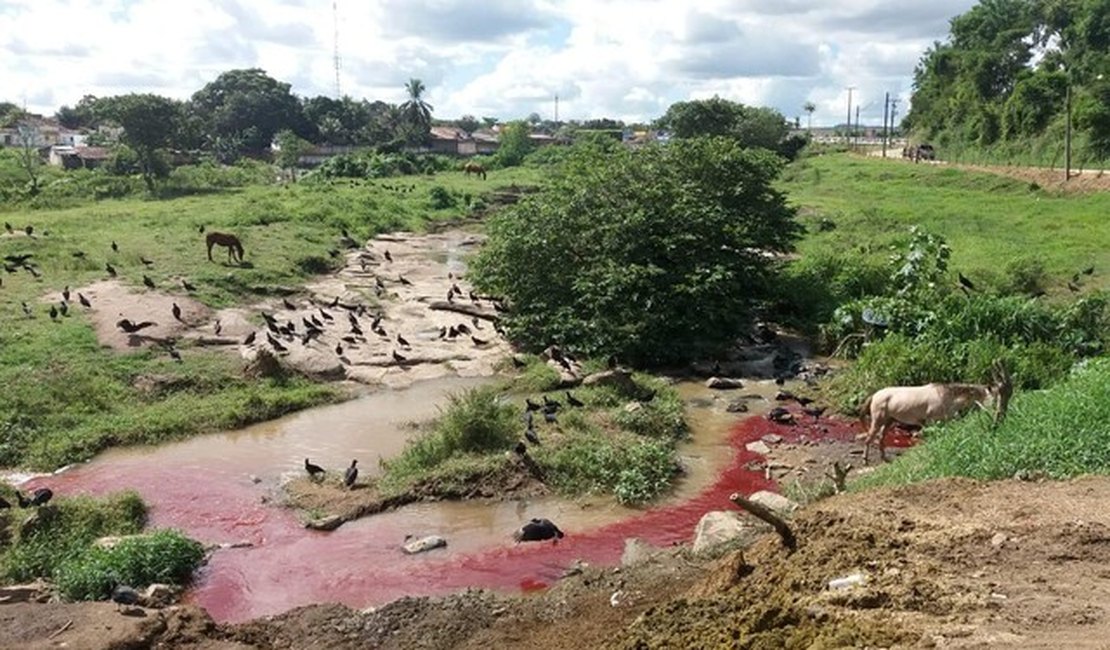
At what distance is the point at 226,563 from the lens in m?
13.3

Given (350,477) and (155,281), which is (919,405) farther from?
(155,281)

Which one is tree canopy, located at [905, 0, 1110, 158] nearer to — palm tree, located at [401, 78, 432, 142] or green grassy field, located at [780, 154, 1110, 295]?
green grassy field, located at [780, 154, 1110, 295]

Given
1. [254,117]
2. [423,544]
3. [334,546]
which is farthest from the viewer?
[254,117]

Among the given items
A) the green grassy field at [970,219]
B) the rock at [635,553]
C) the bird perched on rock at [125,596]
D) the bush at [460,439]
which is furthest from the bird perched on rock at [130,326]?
the green grassy field at [970,219]

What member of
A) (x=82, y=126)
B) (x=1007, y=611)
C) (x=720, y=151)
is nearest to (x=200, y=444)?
(x=1007, y=611)

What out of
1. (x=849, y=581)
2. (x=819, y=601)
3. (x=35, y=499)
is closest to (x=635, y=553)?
(x=849, y=581)

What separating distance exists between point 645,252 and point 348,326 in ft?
29.9

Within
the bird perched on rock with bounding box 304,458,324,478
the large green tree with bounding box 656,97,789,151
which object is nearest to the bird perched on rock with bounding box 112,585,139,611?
the bird perched on rock with bounding box 304,458,324,478

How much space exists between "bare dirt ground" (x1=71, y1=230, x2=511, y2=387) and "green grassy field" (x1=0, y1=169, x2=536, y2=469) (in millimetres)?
787

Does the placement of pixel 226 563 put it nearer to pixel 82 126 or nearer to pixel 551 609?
pixel 551 609

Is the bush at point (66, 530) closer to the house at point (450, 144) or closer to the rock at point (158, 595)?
the rock at point (158, 595)

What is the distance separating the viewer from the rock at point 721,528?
11797 mm

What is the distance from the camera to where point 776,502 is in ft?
44.5

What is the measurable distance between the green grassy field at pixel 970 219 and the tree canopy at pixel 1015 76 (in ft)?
17.8
